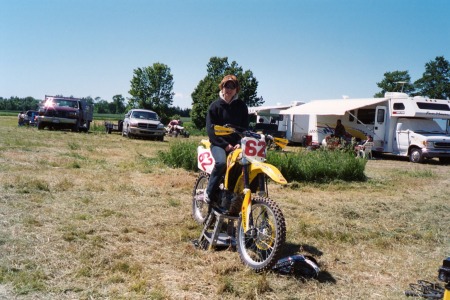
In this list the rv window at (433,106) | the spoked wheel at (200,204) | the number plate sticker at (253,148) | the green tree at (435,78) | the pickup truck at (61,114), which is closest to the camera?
the number plate sticker at (253,148)

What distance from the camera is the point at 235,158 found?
4.23 m

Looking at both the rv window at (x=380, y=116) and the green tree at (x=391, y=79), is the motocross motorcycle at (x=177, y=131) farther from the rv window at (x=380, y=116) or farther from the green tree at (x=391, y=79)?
the green tree at (x=391, y=79)

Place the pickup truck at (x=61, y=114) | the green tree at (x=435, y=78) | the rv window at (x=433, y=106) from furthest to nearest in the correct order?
the green tree at (x=435, y=78)
the pickup truck at (x=61, y=114)
the rv window at (x=433, y=106)

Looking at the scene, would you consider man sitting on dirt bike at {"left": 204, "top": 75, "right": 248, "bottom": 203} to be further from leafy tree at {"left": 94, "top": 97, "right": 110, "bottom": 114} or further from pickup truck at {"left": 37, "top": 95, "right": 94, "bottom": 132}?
leafy tree at {"left": 94, "top": 97, "right": 110, "bottom": 114}

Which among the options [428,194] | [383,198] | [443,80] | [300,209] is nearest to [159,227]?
[300,209]

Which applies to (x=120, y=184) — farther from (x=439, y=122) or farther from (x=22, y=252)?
(x=439, y=122)

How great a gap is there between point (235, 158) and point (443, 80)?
6906cm

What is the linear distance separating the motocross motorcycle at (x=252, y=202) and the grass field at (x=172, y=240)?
0.20 meters

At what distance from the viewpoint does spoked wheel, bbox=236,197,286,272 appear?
11.9ft

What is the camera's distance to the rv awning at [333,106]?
59.4 feet

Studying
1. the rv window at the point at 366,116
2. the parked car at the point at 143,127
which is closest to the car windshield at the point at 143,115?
the parked car at the point at 143,127

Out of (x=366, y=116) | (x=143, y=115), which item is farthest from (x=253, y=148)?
(x=143, y=115)

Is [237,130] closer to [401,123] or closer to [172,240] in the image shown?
[172,240]

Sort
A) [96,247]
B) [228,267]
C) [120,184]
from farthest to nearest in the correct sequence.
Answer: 1. [120,184]
2. [96,247]
3. [228,267]
